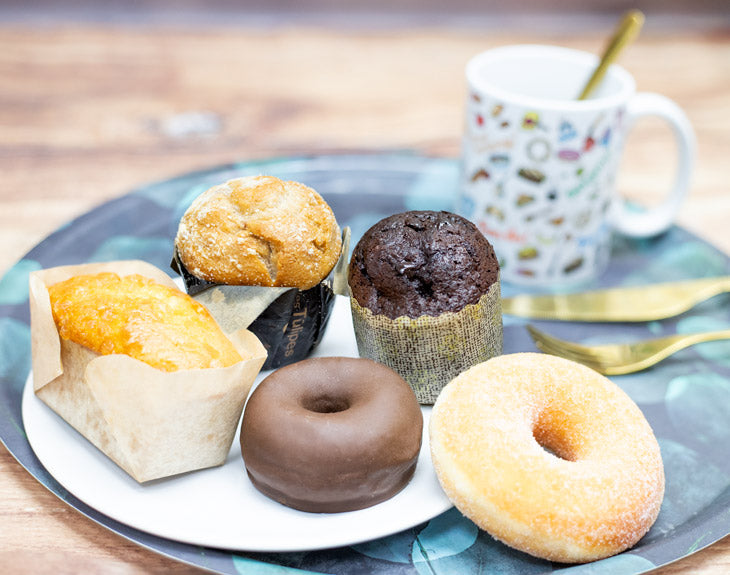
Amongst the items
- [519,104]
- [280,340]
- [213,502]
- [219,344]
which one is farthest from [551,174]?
[213,502]

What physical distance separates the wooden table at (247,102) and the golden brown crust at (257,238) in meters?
0.53

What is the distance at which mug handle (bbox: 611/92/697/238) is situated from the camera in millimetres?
1540

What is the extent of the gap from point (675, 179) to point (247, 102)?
1.11 m

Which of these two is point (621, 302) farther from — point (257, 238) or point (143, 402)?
point (143, 402)

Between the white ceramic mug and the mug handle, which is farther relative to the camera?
the mug handle

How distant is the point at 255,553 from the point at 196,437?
0.17 metres

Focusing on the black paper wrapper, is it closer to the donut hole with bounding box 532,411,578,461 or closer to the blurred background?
the donut hole with bounding box 532,411,578,461

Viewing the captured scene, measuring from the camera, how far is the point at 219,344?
110cm

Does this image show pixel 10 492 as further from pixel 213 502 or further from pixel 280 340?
pixel 280 340

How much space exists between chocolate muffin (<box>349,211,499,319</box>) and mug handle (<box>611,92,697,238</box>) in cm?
53

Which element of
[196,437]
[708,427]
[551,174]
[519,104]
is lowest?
[708,427]

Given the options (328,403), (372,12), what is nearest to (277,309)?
(328,403)

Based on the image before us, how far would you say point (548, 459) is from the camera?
978 mm

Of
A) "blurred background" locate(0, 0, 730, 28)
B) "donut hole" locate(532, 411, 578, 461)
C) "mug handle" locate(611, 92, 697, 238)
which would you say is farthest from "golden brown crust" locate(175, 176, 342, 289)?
"blurred background" locate(0, 0, 730, 28)
